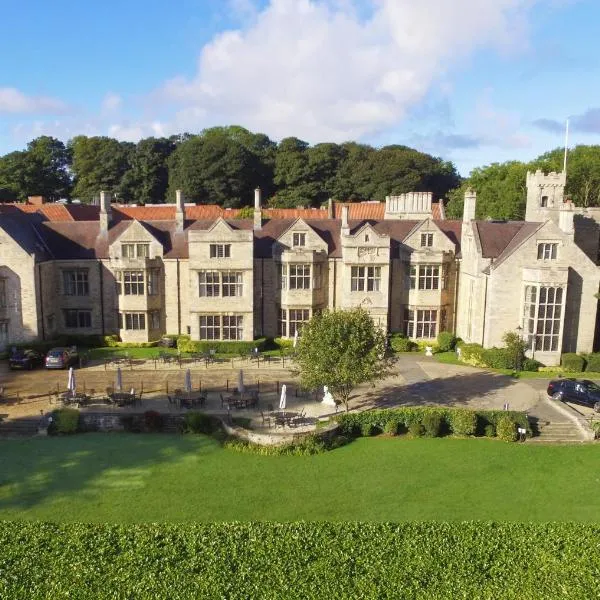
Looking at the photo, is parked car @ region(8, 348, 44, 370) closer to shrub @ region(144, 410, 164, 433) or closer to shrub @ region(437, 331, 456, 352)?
shrub @ region(144, 410, 164, 433)

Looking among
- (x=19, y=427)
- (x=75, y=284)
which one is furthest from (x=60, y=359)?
(x=19, y=427)

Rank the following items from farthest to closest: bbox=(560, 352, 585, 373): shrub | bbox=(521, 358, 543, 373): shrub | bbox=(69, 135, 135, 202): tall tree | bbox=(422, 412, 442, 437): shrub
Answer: bbox=(69, 135, 135, 202): tall tree → bbox=(521, 358, 543, 373): shrub → bbox=(560, 352, 585, 373): shrub → bbox=(422, 412, 442, 437): shrub

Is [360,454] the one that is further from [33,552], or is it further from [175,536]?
[33,552]

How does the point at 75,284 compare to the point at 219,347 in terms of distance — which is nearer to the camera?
the point at 219,347

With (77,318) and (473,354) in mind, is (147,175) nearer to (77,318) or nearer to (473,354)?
(77,318)

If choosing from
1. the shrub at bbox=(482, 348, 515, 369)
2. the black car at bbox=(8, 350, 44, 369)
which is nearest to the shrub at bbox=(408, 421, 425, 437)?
the shrub at bbox=(482, 348, 515, 369)

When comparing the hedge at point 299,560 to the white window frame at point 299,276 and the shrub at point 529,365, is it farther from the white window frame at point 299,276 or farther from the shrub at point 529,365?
the white window frame at point 299,276
